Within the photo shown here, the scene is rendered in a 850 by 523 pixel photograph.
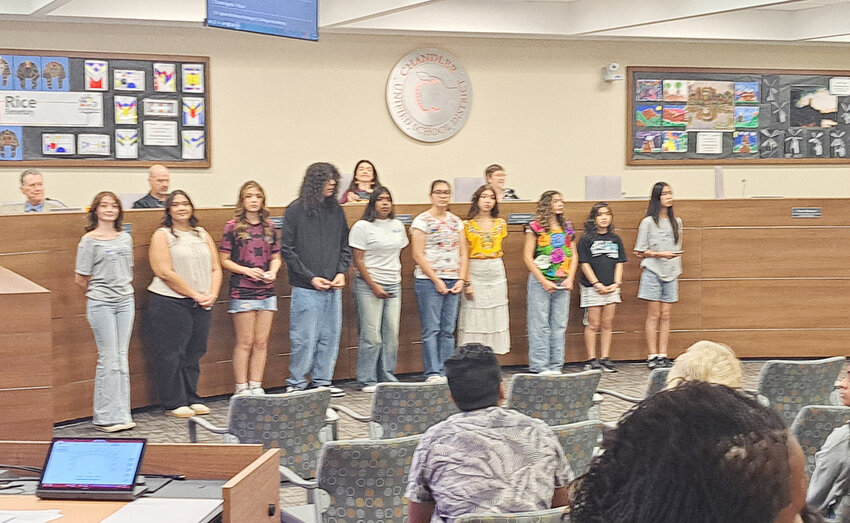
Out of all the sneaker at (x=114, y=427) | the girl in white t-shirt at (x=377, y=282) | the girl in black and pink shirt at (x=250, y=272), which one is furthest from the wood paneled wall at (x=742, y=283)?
the sneaker at (x=114, y=427)

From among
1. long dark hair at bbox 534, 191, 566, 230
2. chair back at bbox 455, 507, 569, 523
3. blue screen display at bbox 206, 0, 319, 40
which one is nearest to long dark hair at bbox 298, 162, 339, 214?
blue screen display at bbox 206, 0, 319, 40

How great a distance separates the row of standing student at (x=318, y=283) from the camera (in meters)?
6.70

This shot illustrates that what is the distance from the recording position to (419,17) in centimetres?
1021

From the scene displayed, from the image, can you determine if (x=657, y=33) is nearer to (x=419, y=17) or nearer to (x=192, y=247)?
(x=419, y=17)

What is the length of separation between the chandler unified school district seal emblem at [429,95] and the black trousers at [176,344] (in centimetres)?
426

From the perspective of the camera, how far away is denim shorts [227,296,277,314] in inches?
291

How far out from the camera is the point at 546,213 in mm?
8359

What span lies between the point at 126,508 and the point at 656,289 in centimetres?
695

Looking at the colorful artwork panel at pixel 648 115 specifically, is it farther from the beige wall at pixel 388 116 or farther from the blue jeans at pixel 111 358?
the blue jeans at pixel 111 358

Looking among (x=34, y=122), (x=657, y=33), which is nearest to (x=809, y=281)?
(x=657, y=33)

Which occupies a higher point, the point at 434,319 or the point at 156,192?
the point at 156,192

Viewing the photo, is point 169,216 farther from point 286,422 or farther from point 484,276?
point 286,422

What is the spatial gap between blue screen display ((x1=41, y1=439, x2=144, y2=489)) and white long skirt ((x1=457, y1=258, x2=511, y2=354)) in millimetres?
5673

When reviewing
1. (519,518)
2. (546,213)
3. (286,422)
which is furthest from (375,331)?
(519,518)
